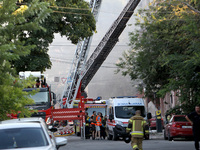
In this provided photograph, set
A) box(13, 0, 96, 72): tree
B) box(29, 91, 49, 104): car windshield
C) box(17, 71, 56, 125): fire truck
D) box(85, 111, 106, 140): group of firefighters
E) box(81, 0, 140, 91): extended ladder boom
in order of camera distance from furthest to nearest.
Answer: box(81, 0, 140, 91): extended ladder boom
box(13, 0, 96, 72): tree
box(85, 111, 106, 140): group of firefighters
box(29, 91, 49, 104): car windshield
box(17, 71, 56, 125): fire truck

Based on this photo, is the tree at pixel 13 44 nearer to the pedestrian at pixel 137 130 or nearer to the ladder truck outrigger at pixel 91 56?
the pedestrian at pixel 137 130

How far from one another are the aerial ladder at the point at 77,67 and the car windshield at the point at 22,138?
101 feet

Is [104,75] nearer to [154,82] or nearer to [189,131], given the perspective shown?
[154,82]

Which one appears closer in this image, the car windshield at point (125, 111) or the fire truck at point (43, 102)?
the fire truck at point (43, 102)

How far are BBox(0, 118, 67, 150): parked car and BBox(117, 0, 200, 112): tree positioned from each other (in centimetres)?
1194

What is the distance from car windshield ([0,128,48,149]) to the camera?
9.14 meters

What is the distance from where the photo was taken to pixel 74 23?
32.4 m

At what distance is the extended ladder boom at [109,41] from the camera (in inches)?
1512

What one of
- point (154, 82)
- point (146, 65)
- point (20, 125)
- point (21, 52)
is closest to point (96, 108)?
point (154, 82)

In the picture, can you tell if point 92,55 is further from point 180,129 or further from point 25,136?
point 25,136

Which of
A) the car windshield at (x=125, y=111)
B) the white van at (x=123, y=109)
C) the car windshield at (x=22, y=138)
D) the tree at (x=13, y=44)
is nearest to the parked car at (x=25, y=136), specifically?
the car windshield at (x=22, y=138)

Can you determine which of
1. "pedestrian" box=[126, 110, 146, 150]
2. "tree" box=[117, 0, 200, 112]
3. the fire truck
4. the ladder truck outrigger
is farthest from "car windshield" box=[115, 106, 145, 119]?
the ladder truck outrigger

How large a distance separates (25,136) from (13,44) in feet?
14.8

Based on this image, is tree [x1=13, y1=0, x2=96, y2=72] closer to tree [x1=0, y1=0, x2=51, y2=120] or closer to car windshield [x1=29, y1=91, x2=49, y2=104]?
car windshield [x1=29, y1=91, x2=49, y2=104]
